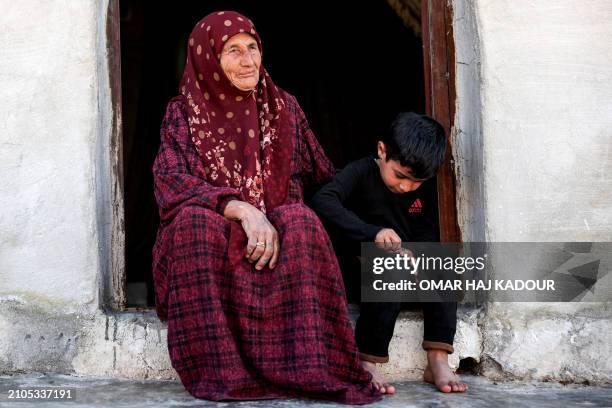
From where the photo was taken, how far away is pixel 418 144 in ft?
8.96

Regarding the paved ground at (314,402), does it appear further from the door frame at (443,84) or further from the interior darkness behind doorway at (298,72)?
the interior darkness behind doorway at (298,72)

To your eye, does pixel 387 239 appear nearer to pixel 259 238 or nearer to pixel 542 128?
pixel 259 238

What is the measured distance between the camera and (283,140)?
2859 millimetres

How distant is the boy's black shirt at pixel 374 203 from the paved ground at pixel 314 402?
581 mm

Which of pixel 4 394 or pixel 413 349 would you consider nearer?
pixel 4 394

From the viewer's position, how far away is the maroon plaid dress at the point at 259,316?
2.34m

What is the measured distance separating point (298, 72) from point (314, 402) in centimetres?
366

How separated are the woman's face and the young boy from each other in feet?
1.57

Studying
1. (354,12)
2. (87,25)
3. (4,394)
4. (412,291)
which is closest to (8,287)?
(4,394)

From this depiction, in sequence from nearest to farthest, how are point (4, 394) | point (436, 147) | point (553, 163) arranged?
point (4, 394) < point (436, 147) < point (553, 163)

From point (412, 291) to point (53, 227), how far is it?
1335mm

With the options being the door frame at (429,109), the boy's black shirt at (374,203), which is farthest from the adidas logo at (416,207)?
the door frame at (429,109)

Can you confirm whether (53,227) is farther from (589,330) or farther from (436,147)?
(589,330)

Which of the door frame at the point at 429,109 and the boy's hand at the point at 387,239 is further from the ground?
the door frame at the point at 429,109
